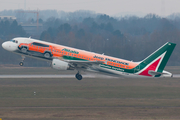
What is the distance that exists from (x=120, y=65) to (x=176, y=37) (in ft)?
314

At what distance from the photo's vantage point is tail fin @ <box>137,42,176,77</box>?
58188 millimetres

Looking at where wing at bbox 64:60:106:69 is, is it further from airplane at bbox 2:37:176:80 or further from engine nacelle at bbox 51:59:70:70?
engine nacelle at bbox 51:59:70:70

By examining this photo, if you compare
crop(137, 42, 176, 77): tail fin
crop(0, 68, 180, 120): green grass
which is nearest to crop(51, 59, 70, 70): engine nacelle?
crop(0, 68, 180, 120): green grass

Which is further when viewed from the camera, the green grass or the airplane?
the airplane

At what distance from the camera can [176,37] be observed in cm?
14738

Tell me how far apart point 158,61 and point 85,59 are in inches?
521

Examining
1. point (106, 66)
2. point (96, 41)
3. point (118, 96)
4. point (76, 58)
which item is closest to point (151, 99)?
point (118, 96)

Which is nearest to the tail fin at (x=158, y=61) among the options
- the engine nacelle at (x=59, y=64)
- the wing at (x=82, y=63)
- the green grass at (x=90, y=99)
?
the green grass at (x=90, y=99)

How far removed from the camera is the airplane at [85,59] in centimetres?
5684

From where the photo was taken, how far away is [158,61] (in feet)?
193

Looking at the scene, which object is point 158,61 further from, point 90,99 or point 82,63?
point 90,99

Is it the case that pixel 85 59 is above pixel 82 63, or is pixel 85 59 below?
above

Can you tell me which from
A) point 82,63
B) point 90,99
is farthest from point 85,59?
point 90,99

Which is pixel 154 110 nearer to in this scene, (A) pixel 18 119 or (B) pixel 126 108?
(B) pixel 126 108
